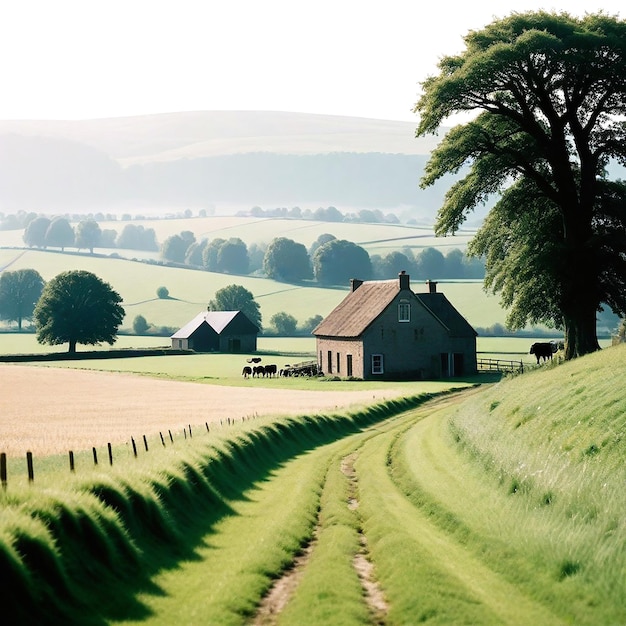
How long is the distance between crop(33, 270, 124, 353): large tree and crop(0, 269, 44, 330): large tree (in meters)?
51.1

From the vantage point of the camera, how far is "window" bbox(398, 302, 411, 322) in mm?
87125

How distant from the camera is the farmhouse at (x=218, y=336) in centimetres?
13088

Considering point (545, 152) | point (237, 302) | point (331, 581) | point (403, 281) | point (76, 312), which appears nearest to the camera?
point (331, 581)

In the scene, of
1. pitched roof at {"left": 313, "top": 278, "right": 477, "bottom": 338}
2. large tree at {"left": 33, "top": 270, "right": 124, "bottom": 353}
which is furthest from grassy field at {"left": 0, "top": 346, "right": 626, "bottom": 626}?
large tree at {"left": 33, "top": 270, "right": 124, "bottom": 353}

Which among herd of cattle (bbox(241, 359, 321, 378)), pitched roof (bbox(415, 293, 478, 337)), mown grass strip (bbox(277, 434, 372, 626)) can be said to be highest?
pitched roof (bbox(415, 293, 478, 337))

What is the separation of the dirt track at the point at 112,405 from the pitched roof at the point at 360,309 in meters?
14.1

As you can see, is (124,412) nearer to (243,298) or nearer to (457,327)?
(457,327)

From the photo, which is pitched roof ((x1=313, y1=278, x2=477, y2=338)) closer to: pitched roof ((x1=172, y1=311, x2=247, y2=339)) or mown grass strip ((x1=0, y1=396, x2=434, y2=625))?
pitched roof ((x1=172, y1=311, x2=247, y2=339))

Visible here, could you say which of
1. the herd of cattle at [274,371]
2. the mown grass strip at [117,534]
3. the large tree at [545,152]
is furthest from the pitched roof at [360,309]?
the mown grass strip at [117,534]

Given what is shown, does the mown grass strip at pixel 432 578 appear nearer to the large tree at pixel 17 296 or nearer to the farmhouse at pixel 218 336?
the farmhouse at pixel 218 336

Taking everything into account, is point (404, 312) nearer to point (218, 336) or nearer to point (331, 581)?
point (218, 336)

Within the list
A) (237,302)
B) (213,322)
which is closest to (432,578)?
(213,322)

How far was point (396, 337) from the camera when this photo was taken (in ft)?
285

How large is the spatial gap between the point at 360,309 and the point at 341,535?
7082 centimetres
